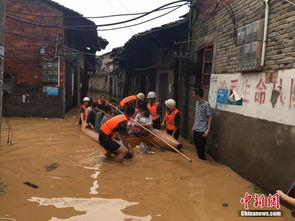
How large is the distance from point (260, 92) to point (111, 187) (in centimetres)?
299

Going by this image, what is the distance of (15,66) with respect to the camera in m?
12.8

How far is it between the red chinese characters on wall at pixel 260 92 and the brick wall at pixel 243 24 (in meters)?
0.29

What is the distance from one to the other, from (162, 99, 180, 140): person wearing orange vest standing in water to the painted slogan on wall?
1.26 metres

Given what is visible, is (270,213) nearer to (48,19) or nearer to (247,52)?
(247,52)

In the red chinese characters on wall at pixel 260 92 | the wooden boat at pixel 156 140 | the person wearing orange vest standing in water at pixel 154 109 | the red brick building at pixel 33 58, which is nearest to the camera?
the red chinese characters on wall at pixel 260 92

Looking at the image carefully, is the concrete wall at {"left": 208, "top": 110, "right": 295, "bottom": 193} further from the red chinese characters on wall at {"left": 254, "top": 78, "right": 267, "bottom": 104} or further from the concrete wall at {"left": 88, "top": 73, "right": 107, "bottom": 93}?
the concrete wall at {"left": 88, "top": 73, "right": 107, "bottom": 93}

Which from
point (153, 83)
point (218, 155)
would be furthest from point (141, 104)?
point (153, 83)

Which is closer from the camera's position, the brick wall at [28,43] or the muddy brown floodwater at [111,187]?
the muddy brown floodwater at [111,187]

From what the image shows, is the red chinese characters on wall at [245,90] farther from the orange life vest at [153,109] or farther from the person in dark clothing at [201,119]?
the orange life vest at [153,109]

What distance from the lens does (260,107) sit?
4781mm

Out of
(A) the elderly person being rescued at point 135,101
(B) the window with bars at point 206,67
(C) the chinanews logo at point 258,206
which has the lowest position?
(C) the chinanews logo at point 258,206

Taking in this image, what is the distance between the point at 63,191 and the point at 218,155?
11.9 ft

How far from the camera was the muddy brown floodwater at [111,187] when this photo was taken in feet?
12.2

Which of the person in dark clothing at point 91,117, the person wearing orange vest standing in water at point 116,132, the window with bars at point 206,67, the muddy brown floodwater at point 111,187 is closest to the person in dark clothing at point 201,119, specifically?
the muddy brown floodwater at point 111,187
